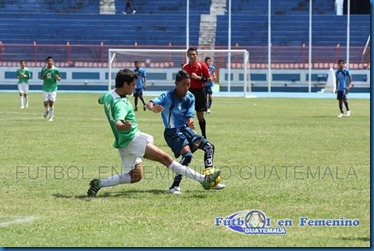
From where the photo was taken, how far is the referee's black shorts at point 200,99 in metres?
20.4

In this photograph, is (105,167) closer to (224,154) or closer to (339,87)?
(224,154)

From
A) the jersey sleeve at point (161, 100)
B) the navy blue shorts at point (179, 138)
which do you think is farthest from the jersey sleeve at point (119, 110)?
the navy blue shorts at point (179, 138)

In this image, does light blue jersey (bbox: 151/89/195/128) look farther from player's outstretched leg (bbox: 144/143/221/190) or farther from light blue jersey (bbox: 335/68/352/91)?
light blue jersey (bbox: 335/68/352/91)

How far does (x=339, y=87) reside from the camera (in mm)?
33531

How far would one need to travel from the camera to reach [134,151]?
11.8 metres

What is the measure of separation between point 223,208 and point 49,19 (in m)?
58.4

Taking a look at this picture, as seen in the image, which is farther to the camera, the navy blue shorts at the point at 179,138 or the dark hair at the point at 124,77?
the navy blue shorts at the point at 179,138

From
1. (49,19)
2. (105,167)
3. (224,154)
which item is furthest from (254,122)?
(49,19)

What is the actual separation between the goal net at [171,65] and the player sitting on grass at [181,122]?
34.1 metres

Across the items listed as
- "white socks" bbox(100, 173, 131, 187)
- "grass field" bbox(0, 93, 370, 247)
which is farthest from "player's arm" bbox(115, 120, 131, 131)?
"grass field" bbox(0, 93, 370, 247)

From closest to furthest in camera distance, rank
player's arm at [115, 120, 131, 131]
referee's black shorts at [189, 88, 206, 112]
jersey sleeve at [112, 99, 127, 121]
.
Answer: player's arm at [115, 120, 131, 131] < jersey sleeve at [112, 99, 127, 121] < referee's black shorts at [189, 88, 206, 112]

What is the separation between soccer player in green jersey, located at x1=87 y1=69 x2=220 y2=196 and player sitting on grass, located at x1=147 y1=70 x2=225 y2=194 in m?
0.58

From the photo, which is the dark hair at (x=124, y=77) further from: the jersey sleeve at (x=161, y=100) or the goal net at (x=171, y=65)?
the goal net at (x=171, y=65)

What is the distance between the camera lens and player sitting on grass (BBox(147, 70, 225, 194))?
Result: 12609 millimetres
